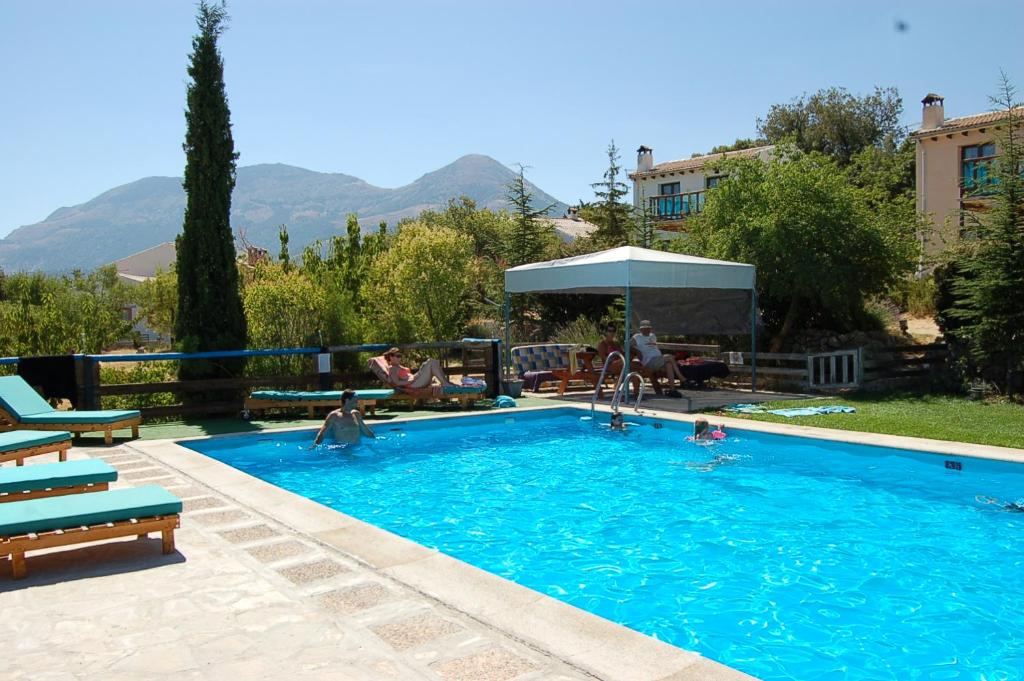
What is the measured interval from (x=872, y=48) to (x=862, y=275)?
594 centimetres

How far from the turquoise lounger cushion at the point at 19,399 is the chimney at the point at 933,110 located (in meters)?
30.5

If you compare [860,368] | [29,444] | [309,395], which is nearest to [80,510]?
[29,444]

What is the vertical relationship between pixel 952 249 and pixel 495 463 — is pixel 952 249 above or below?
above

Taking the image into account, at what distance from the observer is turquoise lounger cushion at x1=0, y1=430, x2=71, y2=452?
6.81 meters

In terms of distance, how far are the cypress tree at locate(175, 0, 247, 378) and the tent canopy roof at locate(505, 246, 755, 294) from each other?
4.89 metres

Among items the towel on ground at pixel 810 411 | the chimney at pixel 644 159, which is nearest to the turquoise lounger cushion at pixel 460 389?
the towel on ground at pixel 810 411

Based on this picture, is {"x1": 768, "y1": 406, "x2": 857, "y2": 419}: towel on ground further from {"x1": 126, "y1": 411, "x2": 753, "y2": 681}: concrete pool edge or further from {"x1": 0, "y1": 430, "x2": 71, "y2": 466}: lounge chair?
{"x1": 0, "y1": 430, "x2": 71, "y2": 466}: lounge chair

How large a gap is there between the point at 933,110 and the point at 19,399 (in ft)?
102

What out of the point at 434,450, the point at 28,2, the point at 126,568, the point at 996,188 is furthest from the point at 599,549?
the point at 28,2

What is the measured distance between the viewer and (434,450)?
9.83 metres

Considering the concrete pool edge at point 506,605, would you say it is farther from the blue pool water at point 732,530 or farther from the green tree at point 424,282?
the green tree at point 424,282

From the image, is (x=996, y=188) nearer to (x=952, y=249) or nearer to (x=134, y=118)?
(x=952, y=249)

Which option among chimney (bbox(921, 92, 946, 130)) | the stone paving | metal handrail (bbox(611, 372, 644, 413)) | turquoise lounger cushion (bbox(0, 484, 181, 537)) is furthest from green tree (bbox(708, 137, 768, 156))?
the stone paving

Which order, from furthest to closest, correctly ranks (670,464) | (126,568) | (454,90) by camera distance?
1. (454,90)
2. (670,464)
3. (126,568)
